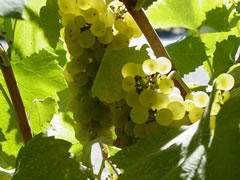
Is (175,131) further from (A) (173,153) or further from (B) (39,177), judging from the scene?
(B) (39,177)

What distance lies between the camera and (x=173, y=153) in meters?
0.30

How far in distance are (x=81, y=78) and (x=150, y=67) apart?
3.6 inches

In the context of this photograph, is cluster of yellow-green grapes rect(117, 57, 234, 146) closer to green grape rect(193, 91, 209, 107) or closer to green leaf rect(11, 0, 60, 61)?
green grape rect(193, 91, 209, 107)

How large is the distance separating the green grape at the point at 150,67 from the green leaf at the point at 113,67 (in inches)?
1.5

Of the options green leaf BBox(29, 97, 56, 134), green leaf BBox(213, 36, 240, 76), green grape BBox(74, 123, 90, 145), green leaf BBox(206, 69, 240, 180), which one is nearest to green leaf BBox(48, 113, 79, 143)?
green leaf BBox(29, 97, 56, 134)

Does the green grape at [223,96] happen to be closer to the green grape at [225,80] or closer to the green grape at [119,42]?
the green grape at [225,80]

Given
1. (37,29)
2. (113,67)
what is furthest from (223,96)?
(37,29)

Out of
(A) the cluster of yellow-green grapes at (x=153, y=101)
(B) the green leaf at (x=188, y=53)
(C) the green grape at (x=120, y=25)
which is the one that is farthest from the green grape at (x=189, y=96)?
(B) the green leaf at (x=188, y=53)

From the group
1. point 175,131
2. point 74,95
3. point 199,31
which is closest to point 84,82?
point 74,95

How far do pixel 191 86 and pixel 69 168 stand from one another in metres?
0.16

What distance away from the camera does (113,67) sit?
414mm

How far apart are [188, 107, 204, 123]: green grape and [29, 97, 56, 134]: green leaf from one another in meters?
0.27

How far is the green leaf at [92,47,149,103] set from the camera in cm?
41

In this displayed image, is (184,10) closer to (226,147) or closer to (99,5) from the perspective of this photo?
(99,5)
